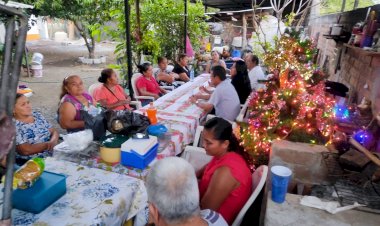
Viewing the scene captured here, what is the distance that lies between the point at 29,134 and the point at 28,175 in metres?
1.36

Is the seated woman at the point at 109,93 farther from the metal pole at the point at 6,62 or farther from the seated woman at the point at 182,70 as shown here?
the metal pole at the point at 6,62

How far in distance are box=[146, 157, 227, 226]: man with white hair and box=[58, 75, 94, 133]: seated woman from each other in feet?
7.09

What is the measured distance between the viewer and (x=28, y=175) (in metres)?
1.53

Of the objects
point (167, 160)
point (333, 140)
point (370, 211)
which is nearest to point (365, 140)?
point (333, 140)

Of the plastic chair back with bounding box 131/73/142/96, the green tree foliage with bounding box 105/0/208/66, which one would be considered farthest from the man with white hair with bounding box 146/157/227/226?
the green tree foliage with bounding box 105/0/208/66

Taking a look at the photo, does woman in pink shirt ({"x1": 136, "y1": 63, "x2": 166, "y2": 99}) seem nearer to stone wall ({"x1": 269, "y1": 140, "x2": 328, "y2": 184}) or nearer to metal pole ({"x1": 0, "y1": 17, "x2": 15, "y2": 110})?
stone wall ({"x1": 269, "y1": 140, "x2": 328, "y2": 184})

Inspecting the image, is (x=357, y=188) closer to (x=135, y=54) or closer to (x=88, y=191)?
(x=88, y=191)

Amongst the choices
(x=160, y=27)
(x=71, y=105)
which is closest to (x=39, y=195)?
(x=71, y=105)

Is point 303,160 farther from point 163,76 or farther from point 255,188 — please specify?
point 163,76

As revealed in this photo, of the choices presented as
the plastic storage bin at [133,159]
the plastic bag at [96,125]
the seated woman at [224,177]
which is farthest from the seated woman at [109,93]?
the seated woman at [224,177]

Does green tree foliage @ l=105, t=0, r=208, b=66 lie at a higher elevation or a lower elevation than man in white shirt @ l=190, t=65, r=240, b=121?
higher

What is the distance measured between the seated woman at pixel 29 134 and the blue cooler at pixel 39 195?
1.21 m

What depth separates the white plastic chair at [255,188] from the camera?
5.91 ft

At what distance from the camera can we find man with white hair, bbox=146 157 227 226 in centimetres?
124
